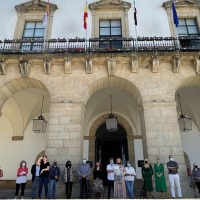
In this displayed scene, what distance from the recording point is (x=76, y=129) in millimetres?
8477

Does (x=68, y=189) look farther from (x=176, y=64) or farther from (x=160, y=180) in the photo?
(x=176, y=64)

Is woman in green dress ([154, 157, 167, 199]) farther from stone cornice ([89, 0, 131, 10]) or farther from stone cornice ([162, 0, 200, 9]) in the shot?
stone cornice ([162, 0, 200, 9])

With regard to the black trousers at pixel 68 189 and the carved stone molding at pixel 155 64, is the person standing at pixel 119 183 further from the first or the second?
the carved stone molding at pixel 155 64

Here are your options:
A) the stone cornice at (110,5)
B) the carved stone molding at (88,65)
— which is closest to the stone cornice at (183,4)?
the stone cornice at (110,5)

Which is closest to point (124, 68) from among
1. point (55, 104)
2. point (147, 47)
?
point (147, 47)

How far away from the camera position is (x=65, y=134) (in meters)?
8.41

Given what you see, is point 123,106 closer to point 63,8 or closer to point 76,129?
point 76,129

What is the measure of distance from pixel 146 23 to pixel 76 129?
7193 millimetres

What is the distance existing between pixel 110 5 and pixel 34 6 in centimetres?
438

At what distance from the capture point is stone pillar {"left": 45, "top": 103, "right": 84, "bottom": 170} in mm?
8047

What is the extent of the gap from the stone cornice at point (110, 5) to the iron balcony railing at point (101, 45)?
2.67 meters

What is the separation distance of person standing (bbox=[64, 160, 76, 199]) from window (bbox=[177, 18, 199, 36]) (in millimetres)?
8877

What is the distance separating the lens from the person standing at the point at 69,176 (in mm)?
7145

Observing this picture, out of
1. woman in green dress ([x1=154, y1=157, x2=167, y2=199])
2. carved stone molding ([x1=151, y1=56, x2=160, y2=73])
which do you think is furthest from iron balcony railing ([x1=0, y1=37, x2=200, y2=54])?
woman in green dress ([x1=154, y1=157, x2=167, y2=199])
